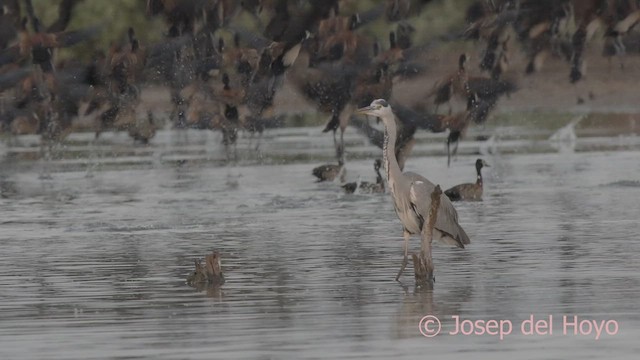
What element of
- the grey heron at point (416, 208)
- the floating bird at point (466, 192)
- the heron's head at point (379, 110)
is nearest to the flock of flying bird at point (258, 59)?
the floating bird at point (466, 192)

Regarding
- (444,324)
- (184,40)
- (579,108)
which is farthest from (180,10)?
(444,324)

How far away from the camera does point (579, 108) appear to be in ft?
141

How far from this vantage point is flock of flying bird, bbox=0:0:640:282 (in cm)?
3400

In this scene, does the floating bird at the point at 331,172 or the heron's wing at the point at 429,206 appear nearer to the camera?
the heron's wing at the point at 429,206

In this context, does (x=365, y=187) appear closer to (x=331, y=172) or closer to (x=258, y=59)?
(x=331, y=172)

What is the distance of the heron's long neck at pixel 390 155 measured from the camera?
1708cm

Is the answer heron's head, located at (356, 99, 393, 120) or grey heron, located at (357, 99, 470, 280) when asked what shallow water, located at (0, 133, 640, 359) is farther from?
heron's head, located at (356, 99, 393, 120)

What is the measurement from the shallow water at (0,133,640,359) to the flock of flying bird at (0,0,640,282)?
3.29 m

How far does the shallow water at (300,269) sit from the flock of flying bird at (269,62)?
3292mm

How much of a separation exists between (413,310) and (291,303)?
1.03 metres

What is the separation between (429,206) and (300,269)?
1.61 meters

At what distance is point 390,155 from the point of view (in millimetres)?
17328

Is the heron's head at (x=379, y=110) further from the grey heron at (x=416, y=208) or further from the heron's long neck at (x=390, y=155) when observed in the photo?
the grey heron at (x=416, y=208)

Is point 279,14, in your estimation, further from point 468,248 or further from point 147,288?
point 147,288
